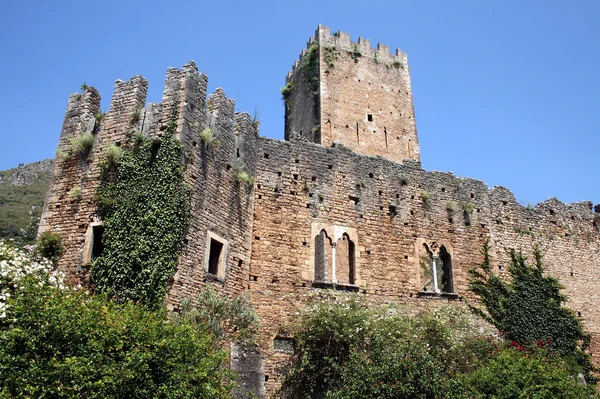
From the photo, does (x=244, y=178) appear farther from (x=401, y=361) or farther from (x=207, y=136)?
(x=401, y=361)

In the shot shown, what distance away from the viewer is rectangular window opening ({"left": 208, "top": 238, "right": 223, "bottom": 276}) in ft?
42.2

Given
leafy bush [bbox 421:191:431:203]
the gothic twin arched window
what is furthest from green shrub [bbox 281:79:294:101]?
leafy bush [bbox 421:191:431:203]

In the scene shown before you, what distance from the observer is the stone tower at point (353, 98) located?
86.8ft

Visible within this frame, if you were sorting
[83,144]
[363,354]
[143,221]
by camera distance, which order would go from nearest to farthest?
[143,221], [363,354], [83,144]

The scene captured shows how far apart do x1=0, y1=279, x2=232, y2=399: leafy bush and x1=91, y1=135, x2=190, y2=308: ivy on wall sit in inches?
65.0

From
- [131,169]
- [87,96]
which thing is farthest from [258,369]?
[87,96]

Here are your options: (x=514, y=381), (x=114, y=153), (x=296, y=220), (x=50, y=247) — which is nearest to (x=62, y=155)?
(x=114, y=153)

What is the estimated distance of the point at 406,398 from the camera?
11.1 m

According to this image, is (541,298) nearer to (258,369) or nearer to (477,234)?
(477,234)

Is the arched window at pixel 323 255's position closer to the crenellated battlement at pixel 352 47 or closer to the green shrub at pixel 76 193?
the green shrub at pixel 76 193

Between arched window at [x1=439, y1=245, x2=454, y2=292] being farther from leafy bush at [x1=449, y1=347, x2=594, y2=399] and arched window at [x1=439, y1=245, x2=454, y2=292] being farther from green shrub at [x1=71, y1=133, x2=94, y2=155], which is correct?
green shrub at [x1=71, y1=133, x2=94, y2=155]

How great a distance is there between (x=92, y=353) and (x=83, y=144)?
6068 mm

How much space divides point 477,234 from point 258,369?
8.29 meters

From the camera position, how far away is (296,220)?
48.9 ft
